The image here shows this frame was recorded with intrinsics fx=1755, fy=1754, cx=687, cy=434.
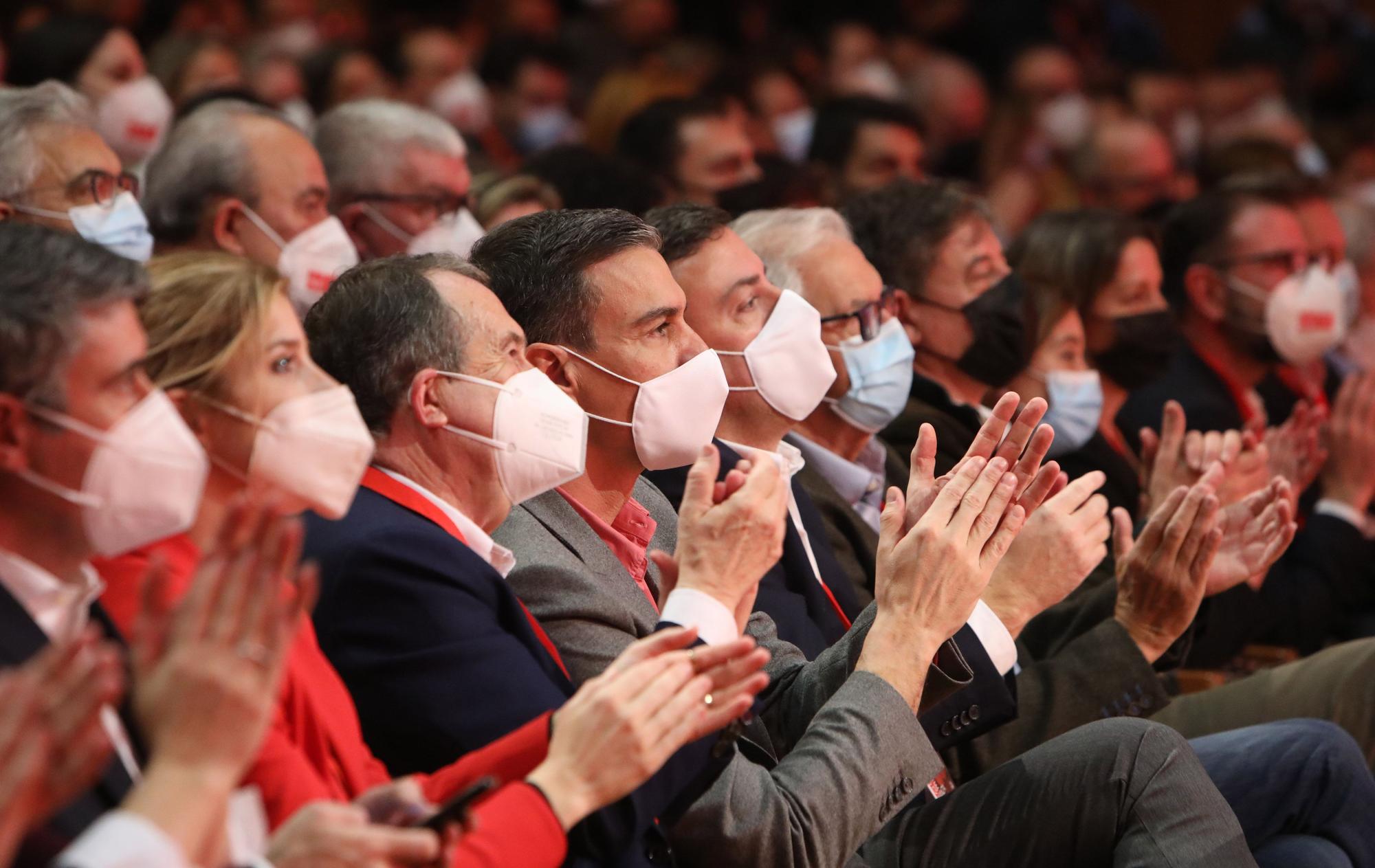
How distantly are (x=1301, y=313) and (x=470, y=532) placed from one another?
133 inches

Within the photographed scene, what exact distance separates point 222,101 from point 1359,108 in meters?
7.60

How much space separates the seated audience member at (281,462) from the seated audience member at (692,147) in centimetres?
339

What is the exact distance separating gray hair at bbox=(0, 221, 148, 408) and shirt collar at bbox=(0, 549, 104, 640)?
17 cm

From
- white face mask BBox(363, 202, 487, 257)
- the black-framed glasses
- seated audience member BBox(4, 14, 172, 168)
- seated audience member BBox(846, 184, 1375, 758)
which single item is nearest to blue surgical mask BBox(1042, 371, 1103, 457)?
seated audience member BBox(846, 184, 1375, 758)

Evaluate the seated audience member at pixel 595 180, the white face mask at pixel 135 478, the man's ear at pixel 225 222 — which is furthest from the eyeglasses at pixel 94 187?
the white face mask at pixel 135 478

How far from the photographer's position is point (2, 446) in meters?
1.85

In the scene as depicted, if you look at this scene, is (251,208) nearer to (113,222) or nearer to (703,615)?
(113,222)

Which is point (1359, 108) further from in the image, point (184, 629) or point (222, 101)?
point (184, 629)

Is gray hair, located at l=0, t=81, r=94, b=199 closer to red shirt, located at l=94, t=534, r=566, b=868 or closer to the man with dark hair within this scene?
red shirt, located at l=94, t=534, r=566, b=868

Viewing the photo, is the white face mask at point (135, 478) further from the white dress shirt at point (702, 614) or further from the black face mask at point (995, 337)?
the black face mask at point (995, 337)

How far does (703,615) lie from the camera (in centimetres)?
222

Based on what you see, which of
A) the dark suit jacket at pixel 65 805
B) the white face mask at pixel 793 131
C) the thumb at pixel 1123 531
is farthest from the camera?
the white face mask at pixel 793 131

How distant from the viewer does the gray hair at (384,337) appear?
2.47 metres

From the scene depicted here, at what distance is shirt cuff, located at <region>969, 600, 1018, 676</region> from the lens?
2824 millimetres
